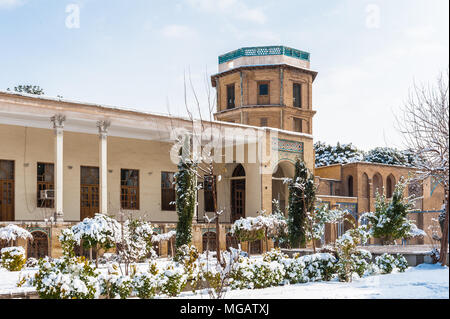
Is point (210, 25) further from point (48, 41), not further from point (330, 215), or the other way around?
point (330, 215)

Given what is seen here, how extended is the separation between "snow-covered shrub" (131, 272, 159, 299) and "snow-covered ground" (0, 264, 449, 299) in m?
0.63

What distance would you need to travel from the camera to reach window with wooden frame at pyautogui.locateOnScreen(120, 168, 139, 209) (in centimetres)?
2327

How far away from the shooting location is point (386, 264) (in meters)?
12.0

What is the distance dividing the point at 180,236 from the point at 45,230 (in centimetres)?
429

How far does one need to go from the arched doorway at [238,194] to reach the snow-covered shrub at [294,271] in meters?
14.4

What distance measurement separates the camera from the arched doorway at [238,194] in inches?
1019

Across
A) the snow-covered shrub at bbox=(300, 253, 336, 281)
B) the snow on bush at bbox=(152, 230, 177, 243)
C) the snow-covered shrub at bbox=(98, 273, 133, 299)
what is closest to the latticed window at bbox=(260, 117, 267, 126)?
the snow on bush at bbox=(152, 230, 177, 243)

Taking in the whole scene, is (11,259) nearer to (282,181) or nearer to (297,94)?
(282,181)

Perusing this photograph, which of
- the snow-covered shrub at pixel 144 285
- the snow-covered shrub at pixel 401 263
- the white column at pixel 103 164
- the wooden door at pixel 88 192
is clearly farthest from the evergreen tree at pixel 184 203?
the snow-covered shrub at pixel 144 285

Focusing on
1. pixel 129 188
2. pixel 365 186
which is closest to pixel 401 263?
pixel 129 188

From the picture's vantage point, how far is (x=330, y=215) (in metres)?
22.4

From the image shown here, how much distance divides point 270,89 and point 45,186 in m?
14.6

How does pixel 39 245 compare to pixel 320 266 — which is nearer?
pixel 320 266
